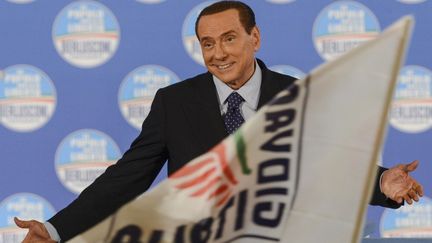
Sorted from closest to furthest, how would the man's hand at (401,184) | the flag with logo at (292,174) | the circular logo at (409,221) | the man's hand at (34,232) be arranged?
the flag with logo at (292,174)
the man's hand at (401,184)
the man's hand at (34,232)
the circular logo at (409,221)

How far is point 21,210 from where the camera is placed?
2395 mm

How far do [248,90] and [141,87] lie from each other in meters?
0.87

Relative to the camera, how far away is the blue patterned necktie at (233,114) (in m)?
1.53

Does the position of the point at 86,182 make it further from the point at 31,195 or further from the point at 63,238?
the point at 63,238

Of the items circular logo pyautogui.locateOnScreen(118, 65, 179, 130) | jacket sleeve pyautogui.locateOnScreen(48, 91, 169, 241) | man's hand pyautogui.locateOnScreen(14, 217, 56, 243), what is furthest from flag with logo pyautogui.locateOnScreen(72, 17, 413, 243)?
circular logo pyautogui.locateOnScreen(118, 65, 179, 130)

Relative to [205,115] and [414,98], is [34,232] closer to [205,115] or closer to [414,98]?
[205,115]

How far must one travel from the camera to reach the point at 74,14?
95.0 inches

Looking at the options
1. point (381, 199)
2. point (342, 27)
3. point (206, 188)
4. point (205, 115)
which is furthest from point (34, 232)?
point (342, 27)

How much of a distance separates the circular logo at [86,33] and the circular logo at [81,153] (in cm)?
18

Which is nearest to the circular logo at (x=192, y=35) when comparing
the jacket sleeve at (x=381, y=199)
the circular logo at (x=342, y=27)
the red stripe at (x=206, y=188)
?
the circular logo at (x=342, y=27)

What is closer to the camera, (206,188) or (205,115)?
(206,188)

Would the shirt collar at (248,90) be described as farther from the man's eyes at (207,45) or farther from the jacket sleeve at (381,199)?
the jacket sleeve at (381,199)

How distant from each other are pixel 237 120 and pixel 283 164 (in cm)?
85

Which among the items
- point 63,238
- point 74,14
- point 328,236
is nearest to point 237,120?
point 63,238
